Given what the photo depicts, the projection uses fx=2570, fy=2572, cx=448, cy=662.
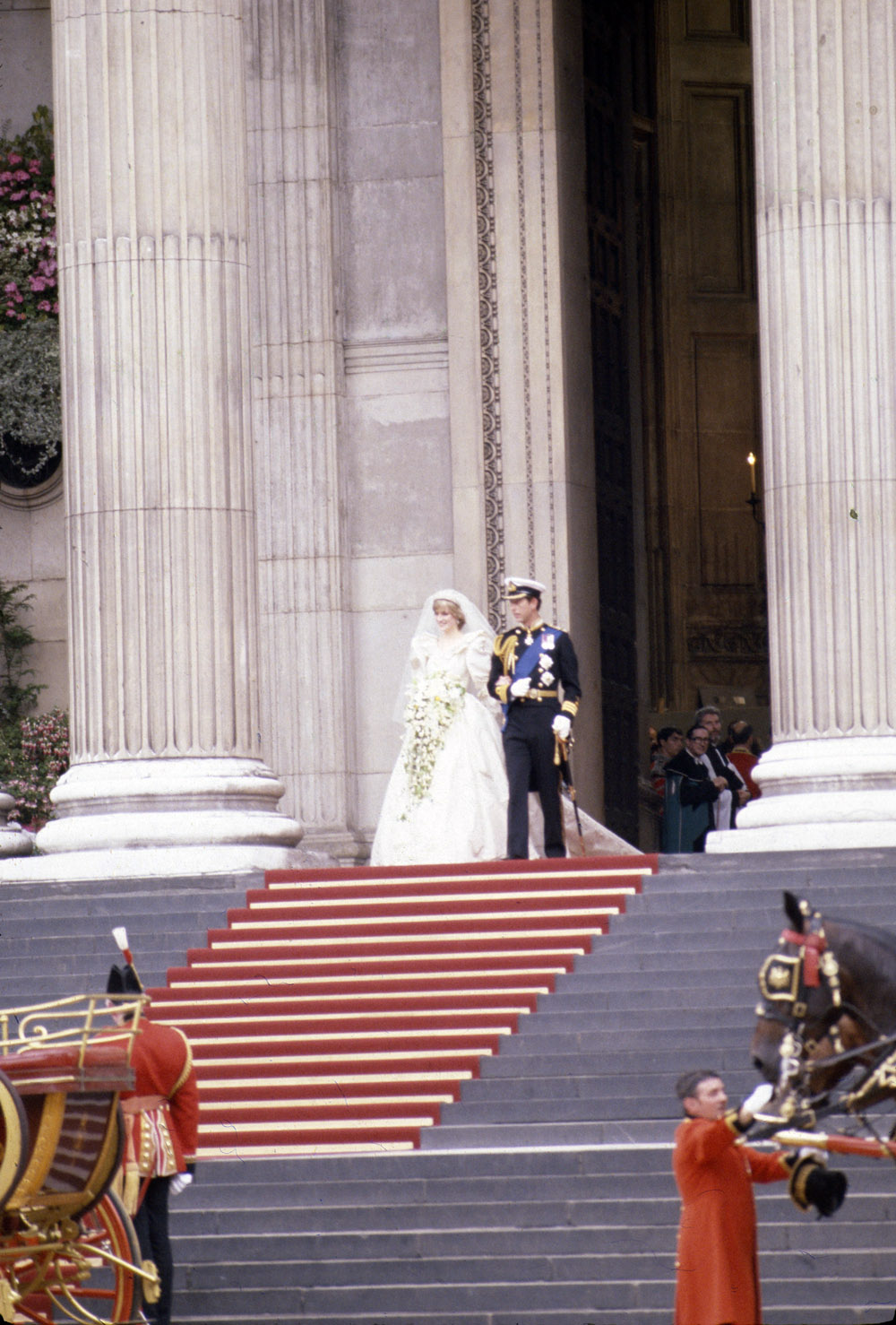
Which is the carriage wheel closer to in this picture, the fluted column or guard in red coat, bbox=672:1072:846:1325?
guard in red coat, bbox=672:1072:846:1325

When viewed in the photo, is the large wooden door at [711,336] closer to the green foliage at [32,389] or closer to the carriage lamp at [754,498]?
the carriage lamp at [754,498]

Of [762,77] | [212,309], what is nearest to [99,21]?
[212,309]

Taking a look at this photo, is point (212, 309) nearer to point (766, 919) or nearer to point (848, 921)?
point (766, 919)

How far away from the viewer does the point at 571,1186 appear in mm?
12578

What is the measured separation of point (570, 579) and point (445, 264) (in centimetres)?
297

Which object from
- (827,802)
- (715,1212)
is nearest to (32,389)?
(827,802)

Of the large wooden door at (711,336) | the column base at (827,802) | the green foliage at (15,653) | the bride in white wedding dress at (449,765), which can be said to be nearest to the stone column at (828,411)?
the column base at (827,802)

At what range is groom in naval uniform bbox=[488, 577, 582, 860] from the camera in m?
17.1

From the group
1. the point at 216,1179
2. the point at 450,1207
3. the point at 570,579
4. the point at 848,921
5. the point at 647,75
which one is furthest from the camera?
the point at 647,75

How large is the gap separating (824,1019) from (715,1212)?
4.63ft

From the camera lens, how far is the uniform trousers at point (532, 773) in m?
17.1

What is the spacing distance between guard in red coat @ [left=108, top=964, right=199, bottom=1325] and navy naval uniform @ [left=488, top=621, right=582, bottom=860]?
556 centimetres

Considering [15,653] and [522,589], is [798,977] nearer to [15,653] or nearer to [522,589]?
[522,589]

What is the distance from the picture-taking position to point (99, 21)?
17.5m
